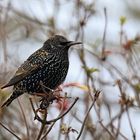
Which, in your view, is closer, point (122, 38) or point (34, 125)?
point (34, 125)

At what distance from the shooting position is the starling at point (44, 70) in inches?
263

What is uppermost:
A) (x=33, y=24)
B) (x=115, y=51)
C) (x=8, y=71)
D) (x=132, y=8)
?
(x=132, y=8)

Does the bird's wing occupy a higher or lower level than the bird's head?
lower

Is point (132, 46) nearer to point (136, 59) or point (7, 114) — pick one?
point (136, 59)

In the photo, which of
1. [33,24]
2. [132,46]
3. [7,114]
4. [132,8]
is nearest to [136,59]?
[132,46]

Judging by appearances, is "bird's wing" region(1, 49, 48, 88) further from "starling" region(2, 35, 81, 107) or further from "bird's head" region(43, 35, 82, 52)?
"bird's head" region(43, 35, 82, 52)

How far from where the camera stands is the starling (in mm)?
6668

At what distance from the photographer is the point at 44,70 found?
679 centimetres

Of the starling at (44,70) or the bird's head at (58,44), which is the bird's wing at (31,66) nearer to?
the starling at (44,70)

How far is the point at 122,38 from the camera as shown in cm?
775

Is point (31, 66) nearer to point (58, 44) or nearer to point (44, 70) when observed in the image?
point (44, 70)

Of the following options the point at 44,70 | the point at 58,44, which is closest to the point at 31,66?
the point at 44,70

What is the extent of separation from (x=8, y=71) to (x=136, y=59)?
1350 mm

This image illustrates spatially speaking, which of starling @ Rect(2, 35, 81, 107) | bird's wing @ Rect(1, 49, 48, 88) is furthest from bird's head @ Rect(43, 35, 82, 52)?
bird's wing @ Rect(1, 49, 48, 88)
